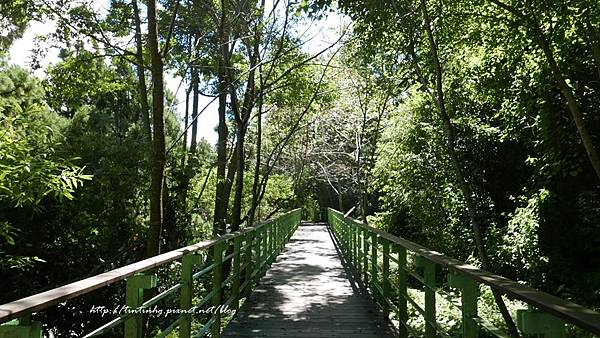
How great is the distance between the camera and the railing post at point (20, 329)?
141 centimetres

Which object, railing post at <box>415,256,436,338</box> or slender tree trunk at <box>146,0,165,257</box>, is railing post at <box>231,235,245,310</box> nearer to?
slender tree trunk at <box>146,0,165,257</box>

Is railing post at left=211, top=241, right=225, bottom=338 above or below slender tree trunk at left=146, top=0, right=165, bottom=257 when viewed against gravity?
below

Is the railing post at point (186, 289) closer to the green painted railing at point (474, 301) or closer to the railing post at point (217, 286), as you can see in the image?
the railing post at point (217, 286)

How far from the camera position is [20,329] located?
1419mm

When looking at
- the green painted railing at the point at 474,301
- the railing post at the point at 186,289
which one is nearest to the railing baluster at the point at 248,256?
the green painted railing at the point at 474,301

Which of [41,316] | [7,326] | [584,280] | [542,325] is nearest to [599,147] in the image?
[584,280]

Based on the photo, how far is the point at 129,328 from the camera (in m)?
2.34

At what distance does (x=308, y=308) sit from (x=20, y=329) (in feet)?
15.3

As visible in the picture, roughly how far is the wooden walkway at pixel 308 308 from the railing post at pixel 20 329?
324cm

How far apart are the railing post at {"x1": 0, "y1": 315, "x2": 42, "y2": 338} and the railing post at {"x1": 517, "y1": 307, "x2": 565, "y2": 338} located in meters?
1.58

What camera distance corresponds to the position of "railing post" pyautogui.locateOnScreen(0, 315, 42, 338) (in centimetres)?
141

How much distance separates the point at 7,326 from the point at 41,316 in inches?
338

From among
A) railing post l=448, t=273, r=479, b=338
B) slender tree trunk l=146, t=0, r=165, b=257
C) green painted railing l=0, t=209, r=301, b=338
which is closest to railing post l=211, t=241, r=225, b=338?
green painted railing l=0, t=209, r=301, b=338

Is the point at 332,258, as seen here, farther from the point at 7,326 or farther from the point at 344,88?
the point at 7,326
